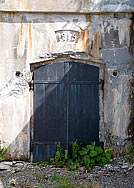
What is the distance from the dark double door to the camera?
20.1 ft

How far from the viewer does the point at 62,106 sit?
615cm

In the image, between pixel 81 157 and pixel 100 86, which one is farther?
pixel 100 86

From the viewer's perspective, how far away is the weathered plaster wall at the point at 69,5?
6031 millimetres

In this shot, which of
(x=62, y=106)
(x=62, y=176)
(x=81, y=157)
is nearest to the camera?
(x=62, y=176)

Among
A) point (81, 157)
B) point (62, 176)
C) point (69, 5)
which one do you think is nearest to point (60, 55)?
point (69, 5)

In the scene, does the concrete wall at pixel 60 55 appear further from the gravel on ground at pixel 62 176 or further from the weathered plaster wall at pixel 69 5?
the gravel on ground at pixel 62 176

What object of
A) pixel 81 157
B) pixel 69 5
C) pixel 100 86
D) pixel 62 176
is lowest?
pixel 62 176

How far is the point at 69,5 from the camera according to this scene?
6078 millimetres

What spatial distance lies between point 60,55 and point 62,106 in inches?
41.9

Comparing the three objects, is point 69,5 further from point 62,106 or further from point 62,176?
point 62,176

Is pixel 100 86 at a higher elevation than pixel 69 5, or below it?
below

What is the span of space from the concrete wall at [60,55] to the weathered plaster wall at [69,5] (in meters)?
0.07

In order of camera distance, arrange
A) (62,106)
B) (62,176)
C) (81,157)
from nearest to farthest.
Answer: (62,176)
(81,157)
(62,106)

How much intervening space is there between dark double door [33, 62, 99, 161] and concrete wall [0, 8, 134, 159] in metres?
0.22
